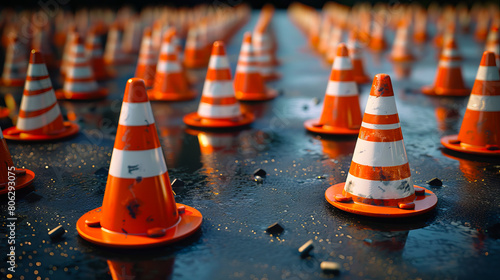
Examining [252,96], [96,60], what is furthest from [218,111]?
[96,60]

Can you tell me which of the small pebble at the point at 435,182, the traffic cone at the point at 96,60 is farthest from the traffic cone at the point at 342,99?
the traffic cone at the point at 96,60

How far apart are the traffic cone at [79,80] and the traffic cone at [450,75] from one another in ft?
19.9

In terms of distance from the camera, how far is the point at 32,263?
3502 millimetres

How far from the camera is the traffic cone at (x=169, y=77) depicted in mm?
9609

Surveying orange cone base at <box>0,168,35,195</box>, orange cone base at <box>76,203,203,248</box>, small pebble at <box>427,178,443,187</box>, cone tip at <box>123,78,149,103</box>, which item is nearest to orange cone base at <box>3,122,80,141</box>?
orange cone base at <box>0,168,35,195</box>

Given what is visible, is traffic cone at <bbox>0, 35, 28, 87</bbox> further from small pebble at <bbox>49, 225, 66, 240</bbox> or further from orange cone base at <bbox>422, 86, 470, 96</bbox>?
small pebble at <bbox>49, 225, 66, 240</bbox>

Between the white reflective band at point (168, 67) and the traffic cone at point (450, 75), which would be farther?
the traffic cone at point (450, 75)

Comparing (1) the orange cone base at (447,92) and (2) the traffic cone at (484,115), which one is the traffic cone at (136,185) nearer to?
(2) the traffic cone at (484,115)

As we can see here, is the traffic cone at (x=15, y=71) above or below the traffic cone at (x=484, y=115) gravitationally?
below

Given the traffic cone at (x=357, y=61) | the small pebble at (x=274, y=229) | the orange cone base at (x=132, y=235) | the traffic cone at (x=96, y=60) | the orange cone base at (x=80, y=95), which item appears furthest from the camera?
the traffic cone at (x=96, y=60)

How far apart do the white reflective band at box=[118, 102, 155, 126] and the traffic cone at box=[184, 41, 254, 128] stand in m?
3.55

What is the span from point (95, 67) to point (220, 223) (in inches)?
382

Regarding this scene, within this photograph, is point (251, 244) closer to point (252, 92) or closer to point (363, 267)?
point (363, 267)

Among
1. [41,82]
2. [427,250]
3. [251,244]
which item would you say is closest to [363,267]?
[427,250]
